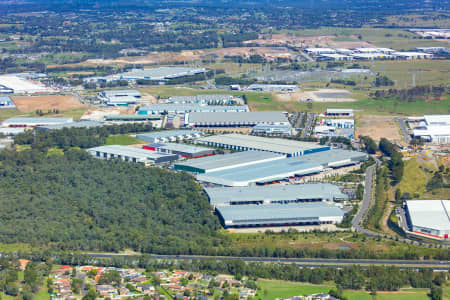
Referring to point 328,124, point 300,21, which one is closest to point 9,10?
point 300,21

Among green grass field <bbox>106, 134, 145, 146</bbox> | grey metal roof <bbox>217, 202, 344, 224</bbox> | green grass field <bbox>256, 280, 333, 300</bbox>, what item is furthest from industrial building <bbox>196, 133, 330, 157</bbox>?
green grass field <bbox>256, 280, 333, 300</bbox>

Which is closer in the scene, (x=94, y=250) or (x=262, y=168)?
(x=94, y=250)

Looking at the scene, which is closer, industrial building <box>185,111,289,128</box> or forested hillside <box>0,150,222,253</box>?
forested hillside <box>0,150,222,253</box>

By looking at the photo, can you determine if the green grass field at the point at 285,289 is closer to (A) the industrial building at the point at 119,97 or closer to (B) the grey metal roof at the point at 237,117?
(B) the grey metal roof at the point at 237,117

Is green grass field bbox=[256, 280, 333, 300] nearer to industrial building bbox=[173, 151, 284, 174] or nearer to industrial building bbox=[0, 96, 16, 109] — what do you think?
industrial building bbox=[173, 151, 284, 174]

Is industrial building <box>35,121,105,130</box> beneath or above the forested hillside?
above

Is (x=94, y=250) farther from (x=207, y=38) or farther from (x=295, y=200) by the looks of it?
(x=207, y=38)
